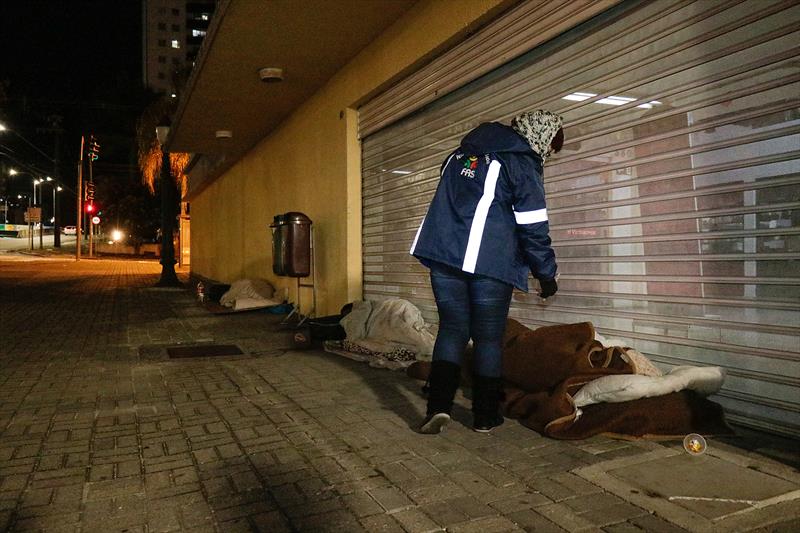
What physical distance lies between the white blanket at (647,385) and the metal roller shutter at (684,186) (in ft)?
0.58

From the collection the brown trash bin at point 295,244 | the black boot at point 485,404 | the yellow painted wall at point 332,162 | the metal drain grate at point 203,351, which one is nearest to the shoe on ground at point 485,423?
the black boot at point 485,404

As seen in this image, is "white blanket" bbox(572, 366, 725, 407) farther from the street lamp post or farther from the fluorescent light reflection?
the street lamp post

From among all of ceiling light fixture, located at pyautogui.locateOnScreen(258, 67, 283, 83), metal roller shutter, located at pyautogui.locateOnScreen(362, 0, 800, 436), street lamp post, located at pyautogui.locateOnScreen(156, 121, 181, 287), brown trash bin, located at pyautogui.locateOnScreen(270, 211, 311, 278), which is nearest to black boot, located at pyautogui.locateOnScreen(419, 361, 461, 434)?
metal roller shutter, located at pyautogui.locateOnScreen(362, 0, 800, 436)

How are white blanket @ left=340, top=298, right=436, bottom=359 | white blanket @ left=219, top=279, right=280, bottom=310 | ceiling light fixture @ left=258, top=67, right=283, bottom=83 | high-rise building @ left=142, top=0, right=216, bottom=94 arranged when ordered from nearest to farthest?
1. white blanket @ left=340, top=298, right=436, bottom=359
2. ceiling light fixture @ left=258, top=67, right=283, bottom=83
3. white blanket @ left=219, top=279, right=280, bottom=310
4. high-rise building @ left=142, top=0, right=216, bottom=94

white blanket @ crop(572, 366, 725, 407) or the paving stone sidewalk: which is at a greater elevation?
white blanket @ crop(572, 366, 725, 407)

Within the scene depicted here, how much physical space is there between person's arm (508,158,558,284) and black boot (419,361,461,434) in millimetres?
737

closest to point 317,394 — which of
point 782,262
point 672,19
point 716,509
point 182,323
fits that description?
point 716,509

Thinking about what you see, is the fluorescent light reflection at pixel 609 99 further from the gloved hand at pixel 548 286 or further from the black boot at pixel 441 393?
the black boot at pixel 441 393

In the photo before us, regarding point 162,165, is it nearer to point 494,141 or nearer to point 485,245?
point 494,141

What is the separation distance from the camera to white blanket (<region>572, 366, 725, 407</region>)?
3209mm

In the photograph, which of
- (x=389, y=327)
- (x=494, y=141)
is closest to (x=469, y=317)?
(x=494, y=141)

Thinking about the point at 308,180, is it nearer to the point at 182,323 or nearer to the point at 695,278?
the point at 182,323

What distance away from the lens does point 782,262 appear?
3135 millimetres

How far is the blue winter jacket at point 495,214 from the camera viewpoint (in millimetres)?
3121
